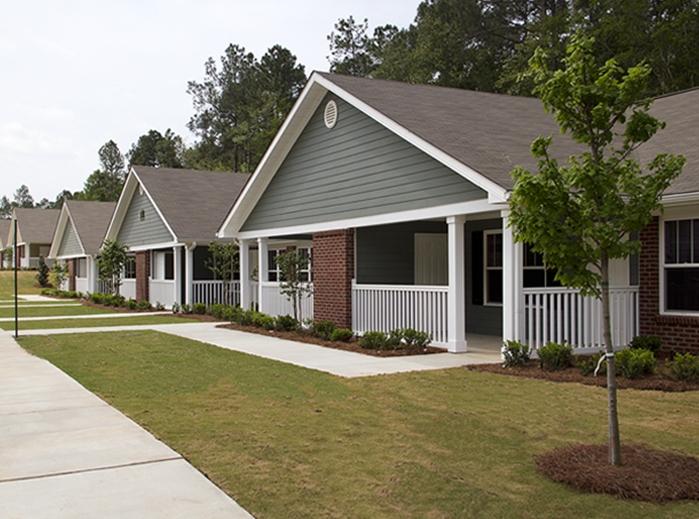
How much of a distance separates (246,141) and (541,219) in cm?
6312

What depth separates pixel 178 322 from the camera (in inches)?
857

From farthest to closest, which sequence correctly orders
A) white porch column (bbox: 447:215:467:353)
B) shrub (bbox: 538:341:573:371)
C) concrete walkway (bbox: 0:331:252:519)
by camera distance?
white porch column (bbox: 447:215:467:353), shrub (bbox: 538:341:573:371), concrete walkway (bbox: 0:331:252:519)

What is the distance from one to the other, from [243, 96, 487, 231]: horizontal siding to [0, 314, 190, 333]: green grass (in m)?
5.23

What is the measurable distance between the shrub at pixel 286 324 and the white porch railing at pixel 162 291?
10754mm

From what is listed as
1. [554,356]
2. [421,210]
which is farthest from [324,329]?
[554,356]

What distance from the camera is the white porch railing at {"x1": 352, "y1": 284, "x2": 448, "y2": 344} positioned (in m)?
13.3

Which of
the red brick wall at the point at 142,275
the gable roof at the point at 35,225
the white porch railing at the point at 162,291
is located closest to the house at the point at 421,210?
the white porch railing at the point at 162,291

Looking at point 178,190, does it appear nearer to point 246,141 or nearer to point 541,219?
point 541,219

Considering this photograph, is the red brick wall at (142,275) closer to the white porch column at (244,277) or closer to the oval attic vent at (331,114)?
the white porch column at (244,277)

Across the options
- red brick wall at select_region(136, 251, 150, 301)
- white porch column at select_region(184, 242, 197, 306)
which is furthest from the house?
red brick wall at select_region(136, 251, 150, 301)

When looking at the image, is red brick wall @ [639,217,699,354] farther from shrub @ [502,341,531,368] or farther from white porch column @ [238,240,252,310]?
white porch column @ [238,240,252,310]

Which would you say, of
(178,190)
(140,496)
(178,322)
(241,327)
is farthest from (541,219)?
(178,190)

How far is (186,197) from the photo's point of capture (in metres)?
28.8

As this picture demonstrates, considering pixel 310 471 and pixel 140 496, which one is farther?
pixel 310 471
